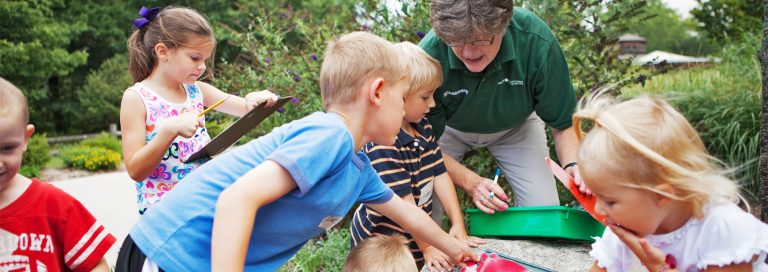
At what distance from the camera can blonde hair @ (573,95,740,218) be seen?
1.72m

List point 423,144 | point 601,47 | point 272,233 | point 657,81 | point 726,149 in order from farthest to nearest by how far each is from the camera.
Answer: point 657,81 → point 726,149 → point 601,47 → point 423,144 → point 272,233

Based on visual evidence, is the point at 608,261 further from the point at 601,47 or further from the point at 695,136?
the point at 601,47

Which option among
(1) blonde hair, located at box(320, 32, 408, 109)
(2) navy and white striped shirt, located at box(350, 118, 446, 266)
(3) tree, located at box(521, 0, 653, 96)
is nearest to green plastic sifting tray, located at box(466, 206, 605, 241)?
(2) navy and white striped shirt, located at box(350, 118, 446, 266)

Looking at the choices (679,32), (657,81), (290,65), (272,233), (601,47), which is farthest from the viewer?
(679,32)

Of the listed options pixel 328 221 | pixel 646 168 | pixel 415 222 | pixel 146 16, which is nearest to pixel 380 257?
pixel 415 222

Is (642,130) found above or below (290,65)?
above

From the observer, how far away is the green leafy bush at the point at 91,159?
13.3 meters

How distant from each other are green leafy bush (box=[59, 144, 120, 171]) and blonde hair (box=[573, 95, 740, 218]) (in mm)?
13016

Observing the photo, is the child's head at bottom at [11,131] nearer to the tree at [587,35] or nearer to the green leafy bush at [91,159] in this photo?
the tree at [587,35]

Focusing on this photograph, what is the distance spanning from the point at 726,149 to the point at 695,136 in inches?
168

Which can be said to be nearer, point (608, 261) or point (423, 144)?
point (608, 261)

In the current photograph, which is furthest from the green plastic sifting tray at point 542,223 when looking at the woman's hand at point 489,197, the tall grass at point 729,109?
the tall grass at point 729,109

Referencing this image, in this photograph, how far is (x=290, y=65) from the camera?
5172 mm

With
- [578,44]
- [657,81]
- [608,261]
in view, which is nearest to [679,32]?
[657,81]
